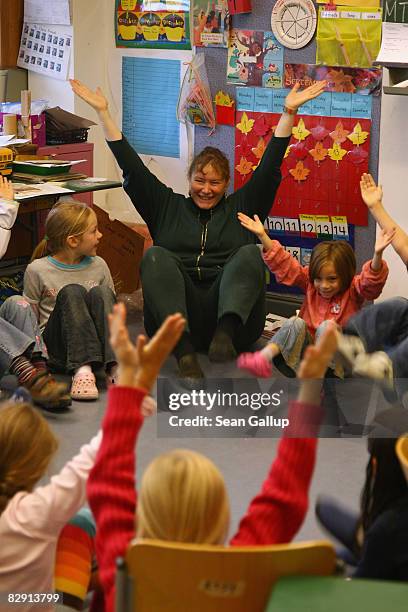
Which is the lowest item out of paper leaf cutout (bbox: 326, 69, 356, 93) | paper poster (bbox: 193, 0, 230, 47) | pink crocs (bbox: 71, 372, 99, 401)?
pink crocs (bbox: 71, 372, 99, 401)

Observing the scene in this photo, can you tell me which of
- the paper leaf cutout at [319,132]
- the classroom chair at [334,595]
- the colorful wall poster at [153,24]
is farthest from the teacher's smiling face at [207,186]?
the classroom chair at [334,595]

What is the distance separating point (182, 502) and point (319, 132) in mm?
3131

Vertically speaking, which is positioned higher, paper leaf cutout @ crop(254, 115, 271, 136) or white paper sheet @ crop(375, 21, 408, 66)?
white paper sheet @ crop(375, 21, 408, 66)

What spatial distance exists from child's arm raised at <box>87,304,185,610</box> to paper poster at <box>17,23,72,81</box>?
11.4 feet

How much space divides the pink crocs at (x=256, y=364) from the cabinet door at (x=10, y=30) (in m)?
2.23

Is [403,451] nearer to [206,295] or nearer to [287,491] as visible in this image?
[287,491]

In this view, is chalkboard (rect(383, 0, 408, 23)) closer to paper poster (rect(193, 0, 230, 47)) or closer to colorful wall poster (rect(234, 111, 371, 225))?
colorful wall poster (rect(234, 111, 371, 225))

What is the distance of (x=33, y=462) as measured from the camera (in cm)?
196

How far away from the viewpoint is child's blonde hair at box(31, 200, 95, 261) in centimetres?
376

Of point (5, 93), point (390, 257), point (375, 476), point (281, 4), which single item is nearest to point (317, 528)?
point (375, 476)

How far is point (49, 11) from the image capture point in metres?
4.86

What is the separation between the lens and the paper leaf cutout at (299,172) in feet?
14.7

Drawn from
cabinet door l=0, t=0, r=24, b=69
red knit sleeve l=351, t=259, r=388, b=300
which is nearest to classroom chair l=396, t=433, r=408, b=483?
red knit sleeve l=351, t=259, r=388, b=300

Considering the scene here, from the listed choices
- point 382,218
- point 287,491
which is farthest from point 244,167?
point 287,491
